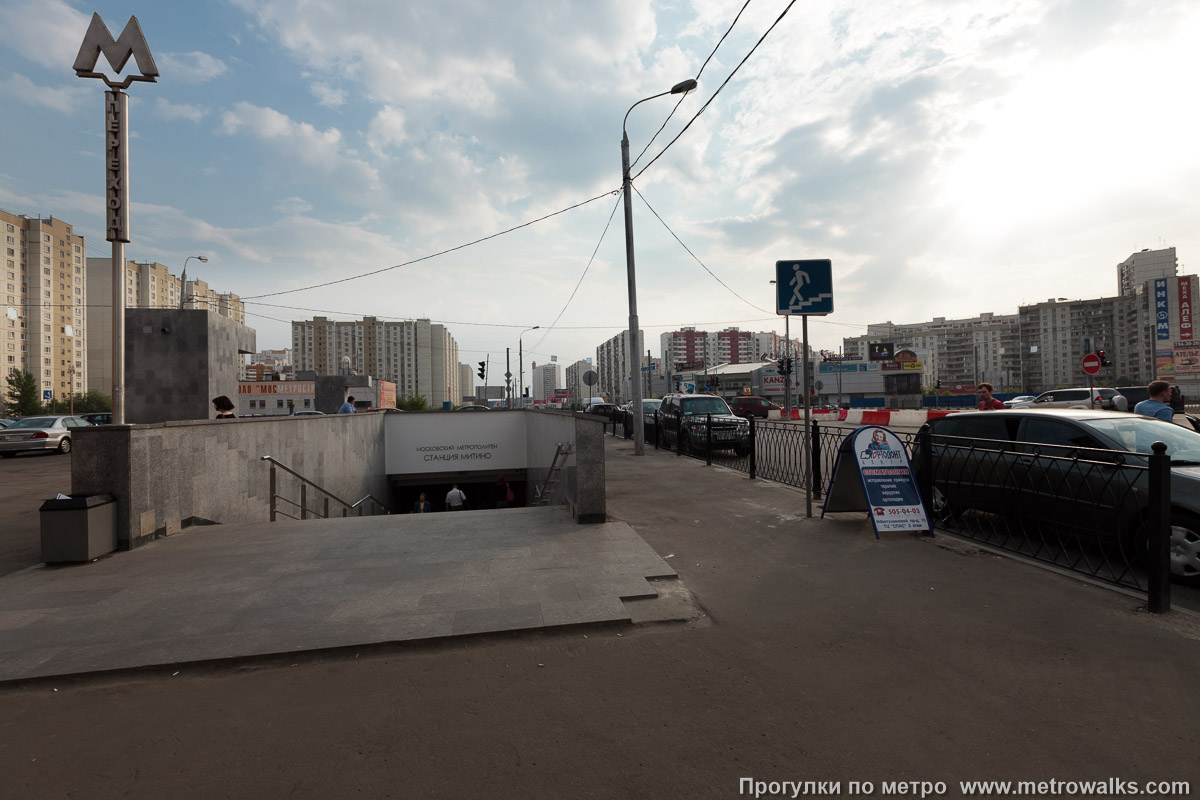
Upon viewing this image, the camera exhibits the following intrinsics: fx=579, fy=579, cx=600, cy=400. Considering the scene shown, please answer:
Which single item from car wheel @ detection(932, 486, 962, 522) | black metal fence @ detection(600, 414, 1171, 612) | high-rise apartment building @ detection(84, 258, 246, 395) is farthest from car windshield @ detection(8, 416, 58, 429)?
high-rise apartment building @ detection(84, 258, 246, 395)

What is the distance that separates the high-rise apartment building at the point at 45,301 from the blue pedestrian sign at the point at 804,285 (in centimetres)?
9711

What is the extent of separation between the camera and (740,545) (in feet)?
20.5

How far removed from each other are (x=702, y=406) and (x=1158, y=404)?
1108 cm

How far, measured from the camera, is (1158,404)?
285 inches

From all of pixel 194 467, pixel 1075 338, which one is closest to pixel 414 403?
pixel 194 467

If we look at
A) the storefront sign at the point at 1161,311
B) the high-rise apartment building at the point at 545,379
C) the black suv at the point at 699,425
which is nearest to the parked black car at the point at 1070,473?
the black suv at the point at 699,425

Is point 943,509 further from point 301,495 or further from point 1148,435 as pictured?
point 301,495

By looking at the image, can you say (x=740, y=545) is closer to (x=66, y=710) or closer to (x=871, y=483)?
(x=871, y=483)

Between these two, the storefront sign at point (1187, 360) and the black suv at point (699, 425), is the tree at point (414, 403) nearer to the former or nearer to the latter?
the black suv at point (699, 425)

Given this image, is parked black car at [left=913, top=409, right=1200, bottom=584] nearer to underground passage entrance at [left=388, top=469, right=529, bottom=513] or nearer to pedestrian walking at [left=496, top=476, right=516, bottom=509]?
underground passage entrance at [left=388, top=469, right=529, bottom=513]

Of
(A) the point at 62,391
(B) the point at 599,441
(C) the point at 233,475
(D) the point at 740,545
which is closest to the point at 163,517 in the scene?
(C) the point at 233,475

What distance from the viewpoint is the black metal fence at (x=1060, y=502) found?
4.16m

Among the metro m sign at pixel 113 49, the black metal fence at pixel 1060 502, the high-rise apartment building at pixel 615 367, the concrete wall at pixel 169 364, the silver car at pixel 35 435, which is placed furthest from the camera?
the high-rise apartment building at pixel 615 367

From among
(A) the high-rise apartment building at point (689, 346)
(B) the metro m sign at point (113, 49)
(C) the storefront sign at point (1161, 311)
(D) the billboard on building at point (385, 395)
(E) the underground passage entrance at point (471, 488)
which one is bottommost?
(E) the underground passage entrance at point (471, 488)
